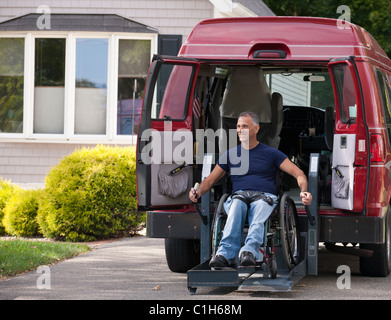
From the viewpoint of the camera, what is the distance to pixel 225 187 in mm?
8992

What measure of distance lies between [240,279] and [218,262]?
23cm

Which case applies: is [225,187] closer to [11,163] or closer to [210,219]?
[210,219]

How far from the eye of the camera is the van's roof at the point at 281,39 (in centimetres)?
852

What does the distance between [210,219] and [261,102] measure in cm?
176

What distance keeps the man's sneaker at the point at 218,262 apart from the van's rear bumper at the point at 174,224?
834mm

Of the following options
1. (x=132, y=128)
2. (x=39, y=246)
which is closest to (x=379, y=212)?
(x=39, y=246)

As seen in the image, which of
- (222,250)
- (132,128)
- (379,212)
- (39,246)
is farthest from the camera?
(132,128)

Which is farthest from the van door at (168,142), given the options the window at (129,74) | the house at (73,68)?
the window at (129,74)

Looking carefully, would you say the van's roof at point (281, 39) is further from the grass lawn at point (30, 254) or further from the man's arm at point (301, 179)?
the grass lawn at point (30, 254)

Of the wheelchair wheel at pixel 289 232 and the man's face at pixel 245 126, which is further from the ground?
the man's face at pixel 245 126

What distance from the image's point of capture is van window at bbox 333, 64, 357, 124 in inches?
324

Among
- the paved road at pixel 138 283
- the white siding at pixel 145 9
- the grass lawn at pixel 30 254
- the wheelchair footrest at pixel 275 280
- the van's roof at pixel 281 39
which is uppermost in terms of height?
the white siding at pixel 145 9

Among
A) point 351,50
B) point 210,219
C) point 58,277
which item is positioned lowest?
point 58,277

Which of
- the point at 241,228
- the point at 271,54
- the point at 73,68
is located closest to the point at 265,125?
the point at 271,54
